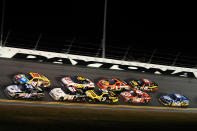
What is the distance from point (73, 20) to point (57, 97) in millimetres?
16815

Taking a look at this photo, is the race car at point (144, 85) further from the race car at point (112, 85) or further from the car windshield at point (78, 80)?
the car windshield at point (78, 80)

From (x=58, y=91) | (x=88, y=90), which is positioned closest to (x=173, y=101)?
(x=88, y=90)

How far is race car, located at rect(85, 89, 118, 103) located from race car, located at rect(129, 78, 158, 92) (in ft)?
6.81

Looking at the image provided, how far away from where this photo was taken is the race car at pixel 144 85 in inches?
558

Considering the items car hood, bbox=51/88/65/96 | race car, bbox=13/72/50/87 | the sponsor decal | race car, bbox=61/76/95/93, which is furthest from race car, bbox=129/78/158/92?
race car, bbox=13/72/50/87

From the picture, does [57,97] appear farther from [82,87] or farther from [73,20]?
[73,20]

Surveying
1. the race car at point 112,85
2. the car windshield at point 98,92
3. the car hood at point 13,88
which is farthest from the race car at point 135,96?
the car hood at point 13,88

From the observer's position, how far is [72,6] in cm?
2744

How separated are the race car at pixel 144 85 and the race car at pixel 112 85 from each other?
52 centimetres

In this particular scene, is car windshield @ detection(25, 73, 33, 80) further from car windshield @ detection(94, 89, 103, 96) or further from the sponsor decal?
car windshield @ detection(94, 89, 103, 96)

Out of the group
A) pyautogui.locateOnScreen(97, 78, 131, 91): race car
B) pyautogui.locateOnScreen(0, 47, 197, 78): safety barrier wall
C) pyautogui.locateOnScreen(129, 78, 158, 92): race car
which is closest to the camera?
pyautogui.locateOnScreen(97, 78, 131, 91): race car

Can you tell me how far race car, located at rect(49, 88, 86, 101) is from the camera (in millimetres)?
11555

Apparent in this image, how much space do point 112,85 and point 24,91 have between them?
15.6 ft

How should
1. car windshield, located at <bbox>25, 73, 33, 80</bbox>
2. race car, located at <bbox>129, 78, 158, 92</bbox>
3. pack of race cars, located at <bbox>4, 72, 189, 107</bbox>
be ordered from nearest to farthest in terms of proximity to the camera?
pack of race cars, located at <bbox>4, 72, 189, 107</bbox>, car windshield, located at <bbox>25, 73, 33, 80</bbox>, race car, located at <bbox>129, 78, 158, 92</bbox>
